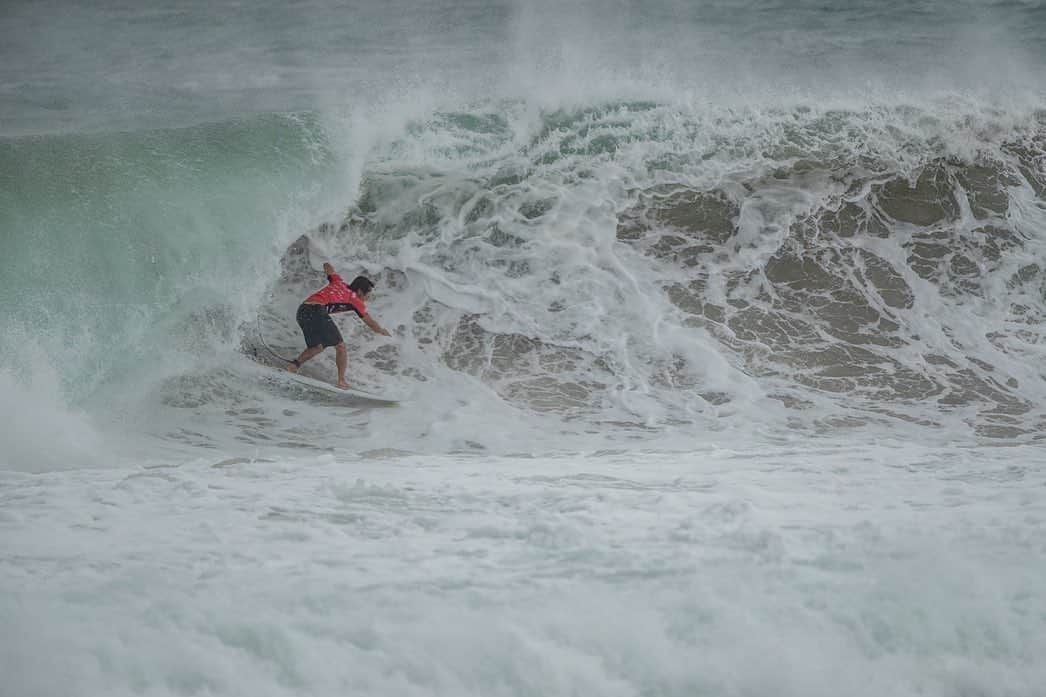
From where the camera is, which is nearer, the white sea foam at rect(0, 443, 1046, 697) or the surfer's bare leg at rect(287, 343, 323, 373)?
the white sea foam at rect(0, 443, 1046, 697)

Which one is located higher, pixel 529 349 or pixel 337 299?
pixel 337 299

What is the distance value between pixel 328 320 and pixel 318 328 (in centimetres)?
9

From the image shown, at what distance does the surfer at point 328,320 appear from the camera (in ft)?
20.4

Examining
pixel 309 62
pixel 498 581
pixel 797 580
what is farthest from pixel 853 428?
pixel 309 62

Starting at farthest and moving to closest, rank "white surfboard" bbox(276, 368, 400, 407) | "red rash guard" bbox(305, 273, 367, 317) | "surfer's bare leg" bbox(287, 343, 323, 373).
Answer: "red rash guard" bbox(305, 273, 367, 317) → "surfer's bare leg" bbox(287, 343, 323, 373) → "white surfboard" bbox(276, 368, 400, 407)

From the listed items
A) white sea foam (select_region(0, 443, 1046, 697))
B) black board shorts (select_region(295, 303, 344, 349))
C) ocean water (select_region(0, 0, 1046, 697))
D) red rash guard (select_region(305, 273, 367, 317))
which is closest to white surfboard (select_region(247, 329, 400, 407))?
ocean water (select_region(0, 0, 1046, 697))

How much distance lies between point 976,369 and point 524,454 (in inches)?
147

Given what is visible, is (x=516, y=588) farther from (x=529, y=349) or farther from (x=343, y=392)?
(x=529, y=349)

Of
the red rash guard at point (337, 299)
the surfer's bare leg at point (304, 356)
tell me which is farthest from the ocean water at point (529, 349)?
the red rash guard at point (337, 299)

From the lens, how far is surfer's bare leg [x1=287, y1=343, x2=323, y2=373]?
6.21 meters

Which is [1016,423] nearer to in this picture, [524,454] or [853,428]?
[853,428]

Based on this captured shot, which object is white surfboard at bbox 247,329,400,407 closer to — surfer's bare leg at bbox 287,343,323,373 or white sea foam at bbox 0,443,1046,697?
surfer's bare leg at bbox 287,343,323,373

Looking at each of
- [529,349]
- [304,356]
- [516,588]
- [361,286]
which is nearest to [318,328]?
[304,356]

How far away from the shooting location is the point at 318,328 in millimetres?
6223
